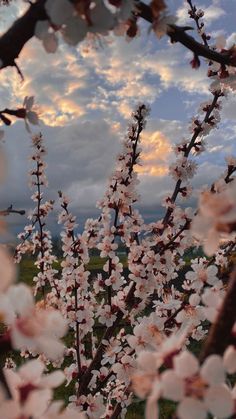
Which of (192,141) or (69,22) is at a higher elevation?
(192,141)

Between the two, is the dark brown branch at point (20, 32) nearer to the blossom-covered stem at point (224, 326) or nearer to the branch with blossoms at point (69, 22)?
the branch with blossoms at point (69, 22)

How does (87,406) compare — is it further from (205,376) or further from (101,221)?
(205,376)

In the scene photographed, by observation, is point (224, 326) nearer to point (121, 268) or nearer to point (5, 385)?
point (5, 385)

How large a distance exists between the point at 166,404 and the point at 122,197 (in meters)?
4.50

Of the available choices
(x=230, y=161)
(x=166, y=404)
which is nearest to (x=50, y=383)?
(x=230, y=161)

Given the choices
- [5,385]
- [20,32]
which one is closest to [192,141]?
[20,32]

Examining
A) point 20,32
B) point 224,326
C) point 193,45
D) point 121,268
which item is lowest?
point 224,326

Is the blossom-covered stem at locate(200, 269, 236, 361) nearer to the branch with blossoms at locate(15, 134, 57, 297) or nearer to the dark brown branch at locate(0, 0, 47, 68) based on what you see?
the dark brown branch at locate(0, 0, 47, 68)

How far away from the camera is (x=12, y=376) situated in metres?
1.06

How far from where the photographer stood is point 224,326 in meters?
0.90

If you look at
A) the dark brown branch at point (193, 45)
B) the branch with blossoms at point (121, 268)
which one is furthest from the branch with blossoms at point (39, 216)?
the dark brown branch at point (193, 45)

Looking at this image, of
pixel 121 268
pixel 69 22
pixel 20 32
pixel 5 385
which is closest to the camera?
pixel 5 385

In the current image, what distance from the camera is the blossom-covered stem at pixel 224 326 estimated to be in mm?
883

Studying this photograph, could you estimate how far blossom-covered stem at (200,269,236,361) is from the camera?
88cm
